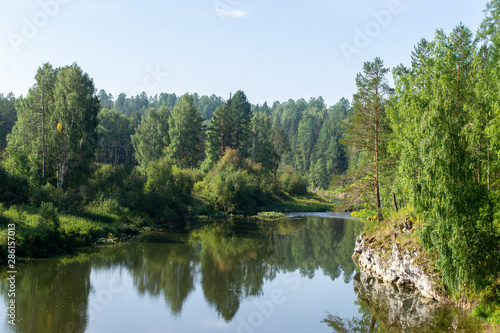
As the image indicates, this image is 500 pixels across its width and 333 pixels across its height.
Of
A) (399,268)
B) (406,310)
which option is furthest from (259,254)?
(406,310)

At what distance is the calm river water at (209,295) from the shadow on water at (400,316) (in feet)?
0.14

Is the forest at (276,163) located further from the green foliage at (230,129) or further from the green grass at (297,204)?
the green grass at (297,204)

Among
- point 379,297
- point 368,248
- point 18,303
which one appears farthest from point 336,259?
point 18,303

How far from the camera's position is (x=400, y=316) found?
17438mm

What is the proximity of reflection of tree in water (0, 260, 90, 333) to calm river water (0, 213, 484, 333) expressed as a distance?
4 cm

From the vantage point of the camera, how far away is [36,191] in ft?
104

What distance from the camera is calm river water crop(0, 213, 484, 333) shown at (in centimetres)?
1642

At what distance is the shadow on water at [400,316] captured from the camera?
617 inches

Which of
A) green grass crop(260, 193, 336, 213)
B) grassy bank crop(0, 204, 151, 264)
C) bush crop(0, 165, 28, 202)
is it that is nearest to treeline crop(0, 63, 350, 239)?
bush crop(0, 165, 28, 202)

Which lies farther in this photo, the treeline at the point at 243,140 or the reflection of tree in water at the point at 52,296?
the treeline at the point at 243,140

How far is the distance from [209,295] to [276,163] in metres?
59.7

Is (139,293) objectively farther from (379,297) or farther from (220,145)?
(220,145)

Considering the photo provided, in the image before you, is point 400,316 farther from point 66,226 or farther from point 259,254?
A: point 66,226

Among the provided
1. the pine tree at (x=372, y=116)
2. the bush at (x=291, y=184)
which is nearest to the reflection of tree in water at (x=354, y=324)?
the pine tree at (x=372, y=116)
